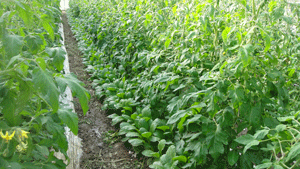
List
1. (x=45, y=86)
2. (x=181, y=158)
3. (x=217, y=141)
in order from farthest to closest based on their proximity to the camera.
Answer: (x=181, y=158) < (x=217, y=141) < (x=45, y=86)

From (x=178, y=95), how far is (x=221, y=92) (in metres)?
1.10

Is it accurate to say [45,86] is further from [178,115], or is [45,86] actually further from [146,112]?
[146,112]

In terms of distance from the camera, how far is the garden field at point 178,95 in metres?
1.19

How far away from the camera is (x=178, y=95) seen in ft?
9.75

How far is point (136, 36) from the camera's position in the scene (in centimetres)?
424

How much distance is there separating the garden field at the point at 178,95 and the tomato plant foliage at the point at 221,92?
0.01m

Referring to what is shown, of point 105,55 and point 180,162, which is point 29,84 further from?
point 105,55

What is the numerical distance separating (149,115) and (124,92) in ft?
2.89

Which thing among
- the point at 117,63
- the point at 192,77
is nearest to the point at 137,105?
the point at 192,77

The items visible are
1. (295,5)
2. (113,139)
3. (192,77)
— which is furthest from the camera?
(113,139)

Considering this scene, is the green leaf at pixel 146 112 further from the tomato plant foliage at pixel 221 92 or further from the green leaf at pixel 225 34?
the green leaf at pixel 225 34

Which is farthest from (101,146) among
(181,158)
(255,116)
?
(255,116)

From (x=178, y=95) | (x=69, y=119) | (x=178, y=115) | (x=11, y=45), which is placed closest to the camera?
(x=11, y=45)

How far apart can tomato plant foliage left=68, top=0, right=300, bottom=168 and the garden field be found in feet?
0.03
